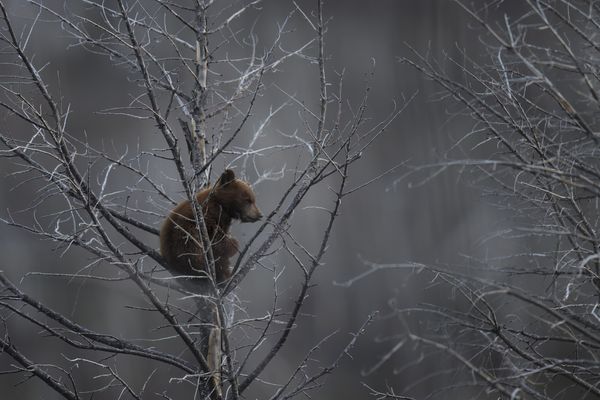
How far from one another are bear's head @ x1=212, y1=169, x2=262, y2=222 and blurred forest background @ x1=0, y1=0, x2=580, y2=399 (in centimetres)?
513

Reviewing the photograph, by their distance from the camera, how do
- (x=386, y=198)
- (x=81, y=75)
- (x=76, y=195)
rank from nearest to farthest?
(x=76, y=195)
(x=81, y=75)
(x=386, y=198)

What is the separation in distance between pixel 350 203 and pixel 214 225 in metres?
7.04

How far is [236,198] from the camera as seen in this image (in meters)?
5.60

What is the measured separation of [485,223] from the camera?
11.9 metres

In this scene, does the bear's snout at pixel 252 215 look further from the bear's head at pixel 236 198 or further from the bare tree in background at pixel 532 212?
the bare tree in background at pixel 532 212

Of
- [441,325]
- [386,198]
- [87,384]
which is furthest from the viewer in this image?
[386,198]

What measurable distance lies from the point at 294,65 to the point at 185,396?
527 centimetres

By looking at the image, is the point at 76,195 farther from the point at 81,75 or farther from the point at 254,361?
the point at 81,75

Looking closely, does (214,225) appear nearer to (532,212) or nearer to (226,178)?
(226,178)

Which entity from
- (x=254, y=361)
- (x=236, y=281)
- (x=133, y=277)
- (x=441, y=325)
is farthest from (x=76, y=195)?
(x=254, y=361)

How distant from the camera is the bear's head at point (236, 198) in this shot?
5.55 m

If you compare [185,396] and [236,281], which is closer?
[236,281]

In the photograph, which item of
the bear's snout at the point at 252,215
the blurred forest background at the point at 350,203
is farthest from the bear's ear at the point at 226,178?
the blurred forest background at the point at 350,203

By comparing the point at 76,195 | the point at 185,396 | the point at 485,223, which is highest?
the point at 485,223
